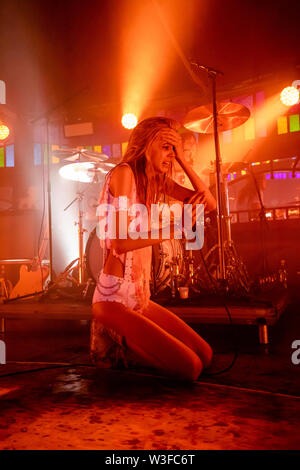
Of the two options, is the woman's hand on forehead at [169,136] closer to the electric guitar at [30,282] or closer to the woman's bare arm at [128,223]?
the woman's bare arm at [128,223]

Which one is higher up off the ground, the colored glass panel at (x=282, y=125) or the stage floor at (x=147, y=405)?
the colored glass panel at (x=282, y=125)

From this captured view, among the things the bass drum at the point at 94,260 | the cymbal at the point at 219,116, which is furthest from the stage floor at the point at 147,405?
the cymbal at the point at 219,116

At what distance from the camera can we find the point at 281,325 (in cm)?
389

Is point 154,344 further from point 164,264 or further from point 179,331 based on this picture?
point 164,264

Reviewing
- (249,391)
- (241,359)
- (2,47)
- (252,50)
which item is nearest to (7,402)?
(249,391)

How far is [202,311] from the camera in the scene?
3.07m

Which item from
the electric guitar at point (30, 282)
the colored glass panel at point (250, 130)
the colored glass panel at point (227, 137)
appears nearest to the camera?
the electric guitar at point (30, 282)

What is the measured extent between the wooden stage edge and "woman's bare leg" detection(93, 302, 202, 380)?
40.1 inches

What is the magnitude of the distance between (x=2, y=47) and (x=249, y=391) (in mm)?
6705

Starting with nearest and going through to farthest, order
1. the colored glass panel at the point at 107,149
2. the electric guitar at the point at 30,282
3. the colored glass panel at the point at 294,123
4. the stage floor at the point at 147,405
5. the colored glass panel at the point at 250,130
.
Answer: the stage floor at the point at 147,405 → the electric guitar at the point at 30,282 → the colored glass panel at the point at 294,123 → the colored glass panel at the point at 250,130 → the colored glass panel at the point at 107,149

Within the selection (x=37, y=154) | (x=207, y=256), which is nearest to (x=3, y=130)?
(x=37, y=154)

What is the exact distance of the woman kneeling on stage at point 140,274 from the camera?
196 cm

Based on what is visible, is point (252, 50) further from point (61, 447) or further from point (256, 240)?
point (61, 447)

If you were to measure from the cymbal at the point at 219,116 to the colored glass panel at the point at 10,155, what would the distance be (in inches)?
255
